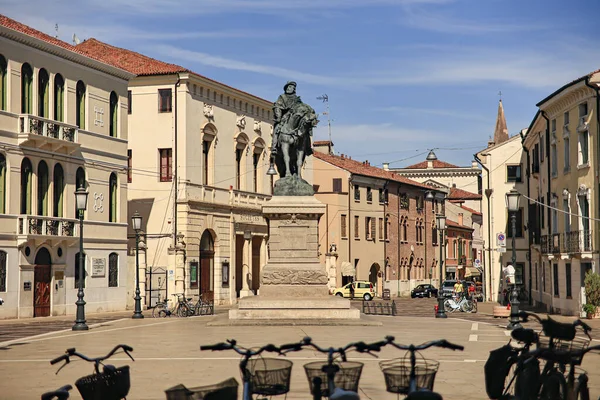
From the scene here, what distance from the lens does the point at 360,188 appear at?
7969cm

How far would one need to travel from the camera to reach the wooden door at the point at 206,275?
56312 millimetres

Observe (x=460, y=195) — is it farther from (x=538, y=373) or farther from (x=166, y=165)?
(x=538, y=373)

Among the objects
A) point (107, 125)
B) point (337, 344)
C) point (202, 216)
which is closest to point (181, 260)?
point (202, 216)

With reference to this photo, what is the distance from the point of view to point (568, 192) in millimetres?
43938

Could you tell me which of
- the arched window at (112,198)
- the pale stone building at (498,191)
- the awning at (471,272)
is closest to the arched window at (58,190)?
the arched window at (112,198)

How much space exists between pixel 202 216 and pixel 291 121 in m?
25.7

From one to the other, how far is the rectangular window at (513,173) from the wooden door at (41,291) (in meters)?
32.5

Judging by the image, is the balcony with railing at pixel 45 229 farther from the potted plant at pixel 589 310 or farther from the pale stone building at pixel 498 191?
the pale stone building at pixel 498 191

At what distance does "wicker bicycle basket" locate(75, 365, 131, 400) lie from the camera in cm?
908

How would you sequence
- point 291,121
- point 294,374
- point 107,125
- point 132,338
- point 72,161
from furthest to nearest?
point 107,125 → point 72,161 → point 291,121 → point 132,338 → point 294,374

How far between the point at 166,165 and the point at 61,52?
13.4 meters

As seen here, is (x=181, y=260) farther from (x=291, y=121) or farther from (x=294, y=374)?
(x=294, y=374)

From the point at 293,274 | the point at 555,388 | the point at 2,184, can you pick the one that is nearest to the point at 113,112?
the point at 2,184

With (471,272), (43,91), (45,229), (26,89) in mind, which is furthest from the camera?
(471,272)
